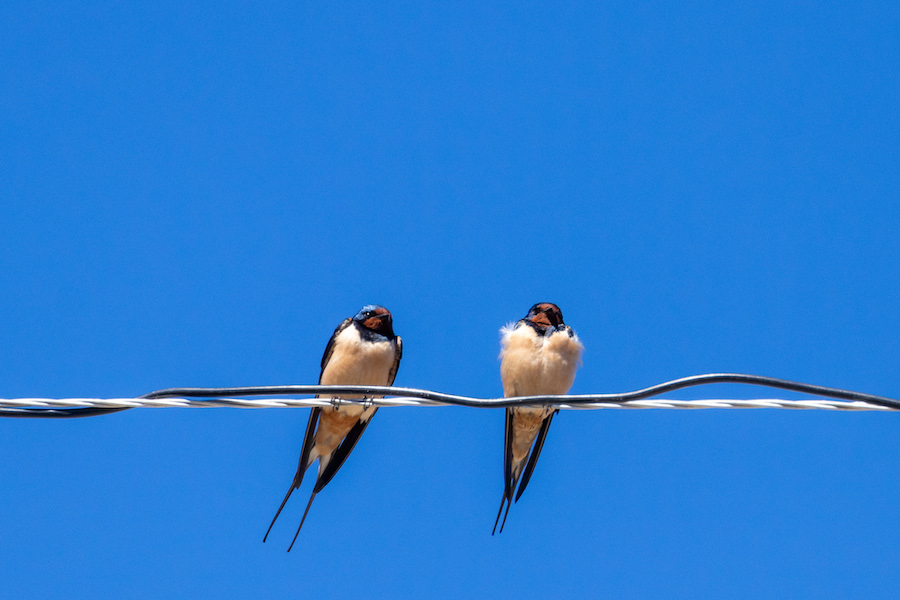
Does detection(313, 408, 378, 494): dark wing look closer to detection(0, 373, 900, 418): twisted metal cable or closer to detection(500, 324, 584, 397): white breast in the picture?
detection(500, 324, 584, 397): white breast

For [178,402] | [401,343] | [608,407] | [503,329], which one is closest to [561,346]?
[503,329]

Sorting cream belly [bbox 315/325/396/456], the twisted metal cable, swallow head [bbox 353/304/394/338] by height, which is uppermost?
swallow head [bbox 353/304/394/338]

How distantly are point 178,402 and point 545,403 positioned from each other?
1106mm

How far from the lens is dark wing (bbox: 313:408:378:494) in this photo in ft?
16.1

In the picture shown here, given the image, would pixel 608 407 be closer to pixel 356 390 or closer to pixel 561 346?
pixel 356 390

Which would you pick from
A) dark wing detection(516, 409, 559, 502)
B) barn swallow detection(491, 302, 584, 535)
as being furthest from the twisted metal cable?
dark wing detection(516, 409, 559, 502)

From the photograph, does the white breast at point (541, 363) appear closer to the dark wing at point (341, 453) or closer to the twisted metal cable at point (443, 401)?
the dark wing at point (341, 453)

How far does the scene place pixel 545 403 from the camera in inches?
103

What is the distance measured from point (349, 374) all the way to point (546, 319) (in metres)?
1.19

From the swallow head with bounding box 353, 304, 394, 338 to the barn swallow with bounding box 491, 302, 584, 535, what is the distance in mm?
695

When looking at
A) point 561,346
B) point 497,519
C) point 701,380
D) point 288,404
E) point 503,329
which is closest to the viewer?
point 701,380

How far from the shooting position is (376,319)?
5113mm

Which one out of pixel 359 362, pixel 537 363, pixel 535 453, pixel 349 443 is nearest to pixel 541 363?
pixel 537 363

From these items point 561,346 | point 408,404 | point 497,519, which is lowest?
point 497,519
